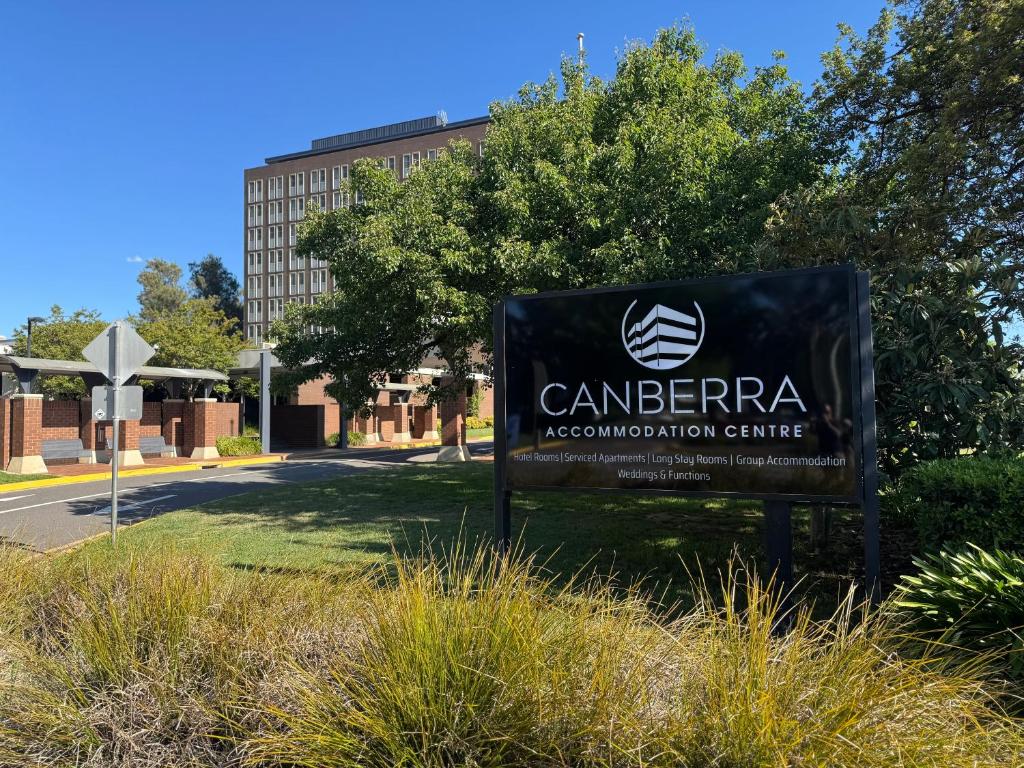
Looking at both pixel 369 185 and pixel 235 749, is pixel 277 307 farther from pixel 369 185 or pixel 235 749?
pixel 235 749

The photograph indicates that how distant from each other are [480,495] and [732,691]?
12064mm

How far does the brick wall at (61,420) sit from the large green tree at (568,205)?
18.5 m

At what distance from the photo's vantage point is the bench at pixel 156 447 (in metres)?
29.2

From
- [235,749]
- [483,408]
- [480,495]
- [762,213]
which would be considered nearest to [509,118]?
[762,213]

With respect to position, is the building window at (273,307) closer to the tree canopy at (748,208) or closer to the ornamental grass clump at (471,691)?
the tree canopy at (748,208)

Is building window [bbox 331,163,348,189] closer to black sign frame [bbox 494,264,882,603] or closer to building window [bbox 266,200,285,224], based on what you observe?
building window [bbox 266,200,285,224]

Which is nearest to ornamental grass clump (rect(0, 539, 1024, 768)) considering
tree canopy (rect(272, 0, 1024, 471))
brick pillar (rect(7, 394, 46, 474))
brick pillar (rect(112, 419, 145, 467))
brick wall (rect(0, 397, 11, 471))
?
tree canopy (rect(272, 0, 1024, 471))

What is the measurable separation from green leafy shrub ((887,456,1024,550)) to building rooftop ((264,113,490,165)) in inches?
3251

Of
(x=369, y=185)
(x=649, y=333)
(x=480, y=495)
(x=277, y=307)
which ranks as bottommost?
(x=480, y=495)

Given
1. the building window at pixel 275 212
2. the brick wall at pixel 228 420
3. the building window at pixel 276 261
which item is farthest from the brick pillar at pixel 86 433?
the building window at pixel 275 212

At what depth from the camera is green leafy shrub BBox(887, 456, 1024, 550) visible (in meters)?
5.28

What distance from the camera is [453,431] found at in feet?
91.4

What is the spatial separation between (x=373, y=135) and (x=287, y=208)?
15019 millimetres

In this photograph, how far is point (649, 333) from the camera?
659 cm
